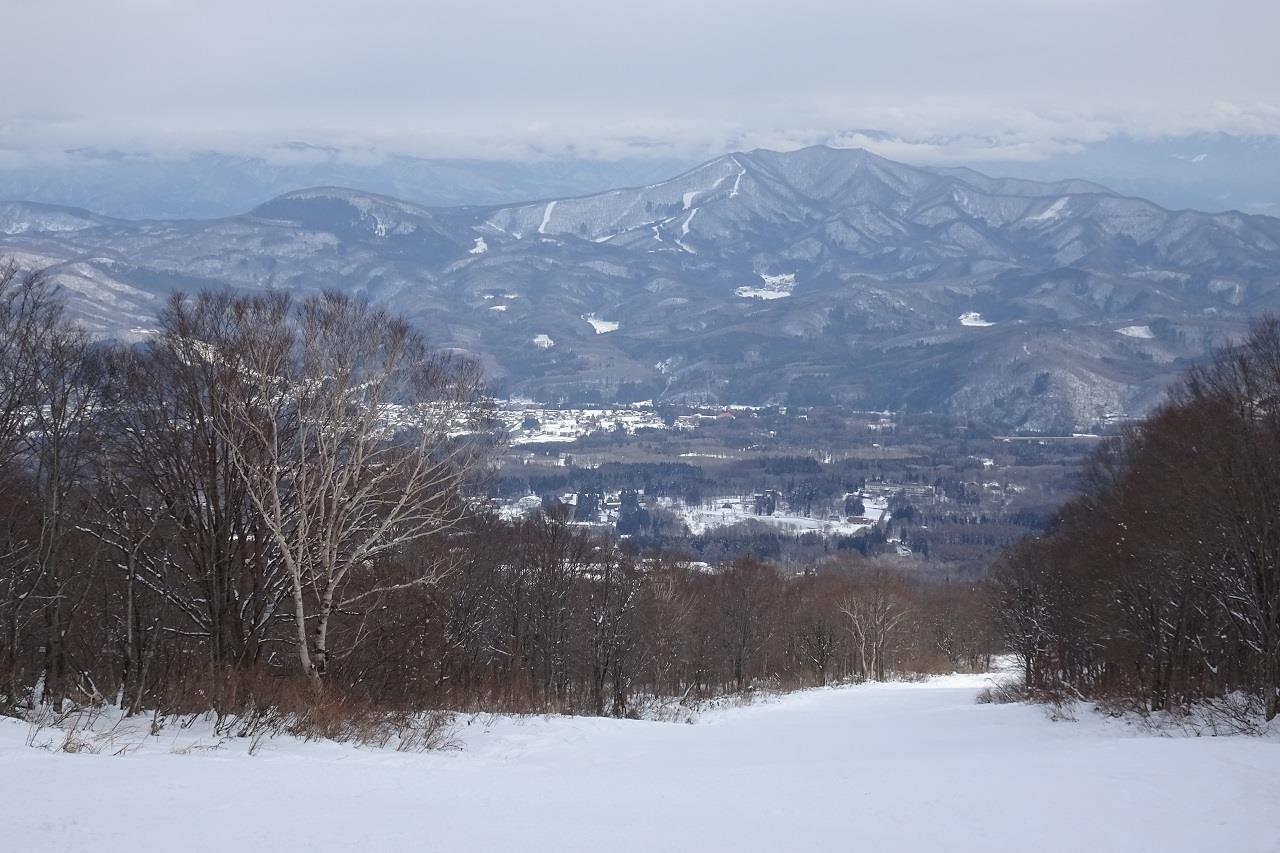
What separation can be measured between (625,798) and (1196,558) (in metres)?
17.4

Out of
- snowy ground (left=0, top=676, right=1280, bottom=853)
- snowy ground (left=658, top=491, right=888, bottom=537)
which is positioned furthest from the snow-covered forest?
snowy ground (left=658, top=491, right=888, bottom=537)

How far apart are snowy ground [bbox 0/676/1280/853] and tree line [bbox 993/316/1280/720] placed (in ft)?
16.3

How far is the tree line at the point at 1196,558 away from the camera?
2092 centimetres

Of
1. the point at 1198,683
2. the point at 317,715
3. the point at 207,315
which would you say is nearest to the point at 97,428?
the point at 207,315

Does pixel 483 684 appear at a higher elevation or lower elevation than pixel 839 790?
lower

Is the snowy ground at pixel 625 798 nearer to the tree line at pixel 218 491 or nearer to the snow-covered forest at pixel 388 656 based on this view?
the snow-covered forest at pixel 388 656

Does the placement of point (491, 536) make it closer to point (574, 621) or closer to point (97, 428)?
point (574, 621)

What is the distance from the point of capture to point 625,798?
12586 millimetres

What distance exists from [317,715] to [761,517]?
181 meters

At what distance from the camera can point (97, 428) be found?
749 inches

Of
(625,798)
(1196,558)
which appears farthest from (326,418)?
(1196,558)

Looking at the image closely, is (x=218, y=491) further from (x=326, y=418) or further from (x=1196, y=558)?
A: (x=1196, y=558)

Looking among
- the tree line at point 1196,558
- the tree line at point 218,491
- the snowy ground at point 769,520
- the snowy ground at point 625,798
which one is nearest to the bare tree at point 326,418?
the tree line at point 218,491

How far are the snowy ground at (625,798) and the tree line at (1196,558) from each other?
497 cm
